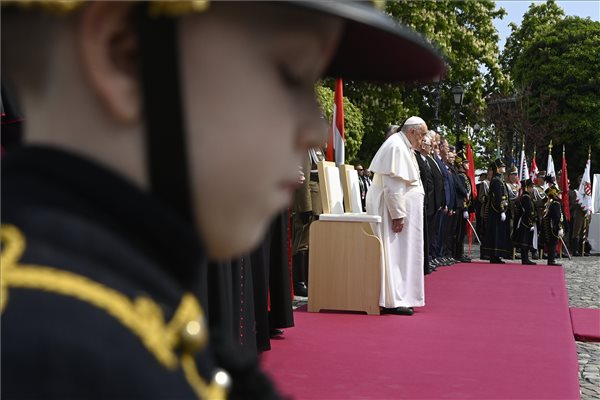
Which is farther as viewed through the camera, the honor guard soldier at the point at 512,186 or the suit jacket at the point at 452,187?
the honor guard soldier at the point at 512,186

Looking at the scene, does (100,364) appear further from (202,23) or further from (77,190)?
(202,23)

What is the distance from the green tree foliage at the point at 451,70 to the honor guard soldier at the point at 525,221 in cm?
680

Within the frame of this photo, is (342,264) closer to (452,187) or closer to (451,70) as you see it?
(452,187)

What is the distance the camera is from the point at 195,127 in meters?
0.77

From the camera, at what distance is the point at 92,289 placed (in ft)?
2.22

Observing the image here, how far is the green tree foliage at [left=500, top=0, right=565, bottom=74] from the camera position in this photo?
51906mm

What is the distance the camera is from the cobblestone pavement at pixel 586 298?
5559mm

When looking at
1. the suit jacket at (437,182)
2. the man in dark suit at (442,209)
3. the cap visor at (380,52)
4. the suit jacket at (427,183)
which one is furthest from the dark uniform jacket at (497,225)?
the cap visor at (380,52)

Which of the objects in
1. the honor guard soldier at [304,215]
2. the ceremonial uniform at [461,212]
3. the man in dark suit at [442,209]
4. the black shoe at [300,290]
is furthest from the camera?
the ceremonial uniform at [461,212]

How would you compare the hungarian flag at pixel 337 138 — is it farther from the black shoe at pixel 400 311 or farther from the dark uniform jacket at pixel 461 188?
the dark uniform jacket at pixel 461 188

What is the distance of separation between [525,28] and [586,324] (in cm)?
4661

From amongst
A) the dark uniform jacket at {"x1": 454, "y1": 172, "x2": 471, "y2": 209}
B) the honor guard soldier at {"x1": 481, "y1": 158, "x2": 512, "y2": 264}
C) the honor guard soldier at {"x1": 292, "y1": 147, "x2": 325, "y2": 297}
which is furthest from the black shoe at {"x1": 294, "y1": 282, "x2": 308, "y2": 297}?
the honor guard soldier at {"x1": 481, "y1": 158, "x2": 512, "y2": 264}

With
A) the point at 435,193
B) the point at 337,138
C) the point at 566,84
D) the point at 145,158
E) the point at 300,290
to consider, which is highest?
the point at 566,84

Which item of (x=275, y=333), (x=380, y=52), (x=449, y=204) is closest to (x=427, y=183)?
(x=449, y=204)
